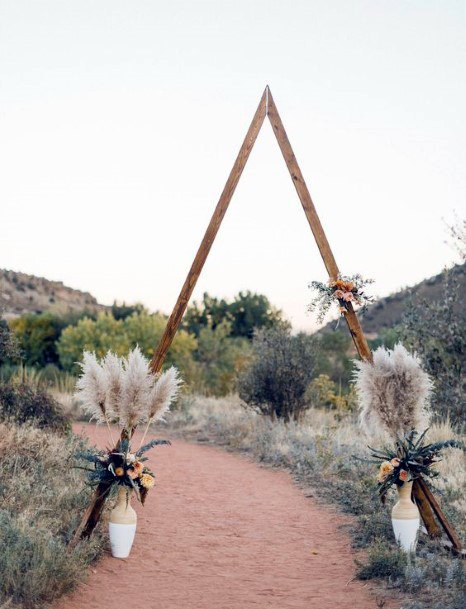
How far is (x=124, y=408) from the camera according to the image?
6500 millimetres

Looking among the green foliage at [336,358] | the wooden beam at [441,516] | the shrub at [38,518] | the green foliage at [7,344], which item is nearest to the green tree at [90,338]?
the green foliage at [336,358]

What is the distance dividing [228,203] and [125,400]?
2.15 meters

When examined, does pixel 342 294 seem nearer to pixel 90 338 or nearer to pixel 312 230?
pixel 312 230

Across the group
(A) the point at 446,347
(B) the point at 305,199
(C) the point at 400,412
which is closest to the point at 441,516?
(C) the point at 400,412

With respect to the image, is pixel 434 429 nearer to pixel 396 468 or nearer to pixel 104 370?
pixel 396 468

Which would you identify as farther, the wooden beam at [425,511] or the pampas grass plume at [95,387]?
the wooden beam at [425,511]

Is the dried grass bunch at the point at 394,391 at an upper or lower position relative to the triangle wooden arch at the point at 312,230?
lower

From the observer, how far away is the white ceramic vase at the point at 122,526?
6605 mm

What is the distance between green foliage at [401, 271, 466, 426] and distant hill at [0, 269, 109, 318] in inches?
1240

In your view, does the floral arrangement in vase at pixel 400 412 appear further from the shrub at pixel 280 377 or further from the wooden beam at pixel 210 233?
the shrub at pixel 280 377

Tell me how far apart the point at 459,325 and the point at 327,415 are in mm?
4047

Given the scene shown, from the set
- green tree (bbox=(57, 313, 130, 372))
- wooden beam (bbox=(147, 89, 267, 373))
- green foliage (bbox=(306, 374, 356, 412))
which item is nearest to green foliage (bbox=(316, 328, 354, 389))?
green foliage (bbox=(306, 374, 356, 412))

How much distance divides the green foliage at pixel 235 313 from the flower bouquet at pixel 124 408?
26.2 m

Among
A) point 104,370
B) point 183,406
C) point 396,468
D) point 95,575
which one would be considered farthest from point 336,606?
point 183,406
